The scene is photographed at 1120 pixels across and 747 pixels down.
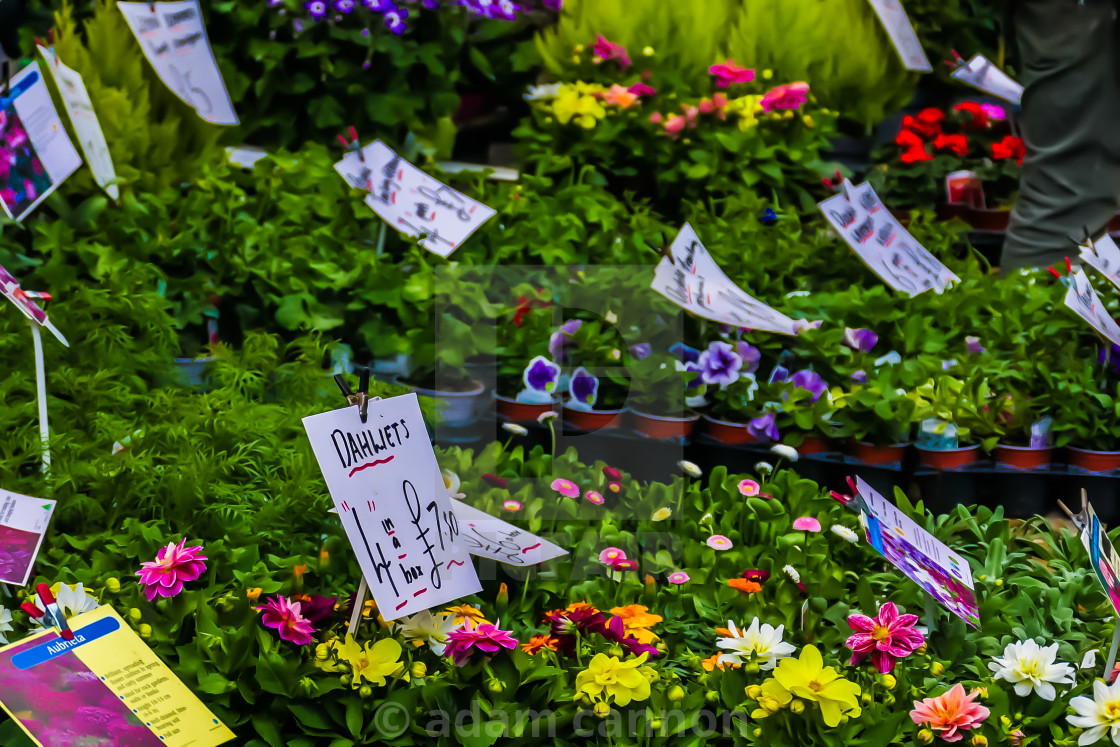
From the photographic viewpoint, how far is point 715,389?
198 centimetres

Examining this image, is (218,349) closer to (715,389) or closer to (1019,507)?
(715,389)

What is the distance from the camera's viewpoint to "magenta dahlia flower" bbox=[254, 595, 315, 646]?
42.1 inches

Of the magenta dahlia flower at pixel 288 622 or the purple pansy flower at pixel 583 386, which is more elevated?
the magenta dahlia flower at pixel 288 622

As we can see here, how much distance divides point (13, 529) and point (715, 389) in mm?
1244

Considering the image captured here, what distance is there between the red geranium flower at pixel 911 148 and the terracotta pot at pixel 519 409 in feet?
6.25

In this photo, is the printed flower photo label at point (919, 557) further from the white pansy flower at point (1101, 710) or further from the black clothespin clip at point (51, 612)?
the black clothespin clip at point (51, 612)

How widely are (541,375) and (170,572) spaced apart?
909mm

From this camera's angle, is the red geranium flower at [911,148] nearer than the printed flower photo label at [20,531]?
No

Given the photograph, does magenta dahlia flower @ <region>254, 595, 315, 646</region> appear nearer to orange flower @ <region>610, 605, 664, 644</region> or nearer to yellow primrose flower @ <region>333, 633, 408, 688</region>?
yellow primrose flower @ <region>333, 633, 408, 688</region>

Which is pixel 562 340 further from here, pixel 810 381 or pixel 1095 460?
pixel 1095 460

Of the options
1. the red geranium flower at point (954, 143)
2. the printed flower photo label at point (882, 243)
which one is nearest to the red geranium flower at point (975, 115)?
the red geranium flower at point (954, 143)

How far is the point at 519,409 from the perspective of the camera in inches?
75.4

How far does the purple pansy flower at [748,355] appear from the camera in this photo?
1.93 m

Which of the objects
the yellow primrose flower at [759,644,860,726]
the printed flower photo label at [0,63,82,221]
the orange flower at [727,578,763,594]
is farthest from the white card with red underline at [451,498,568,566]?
the printed flower photo label at [0,63,82,221]
